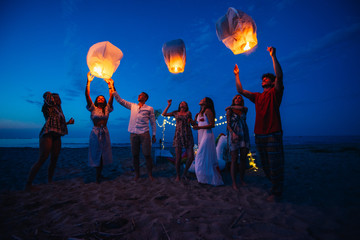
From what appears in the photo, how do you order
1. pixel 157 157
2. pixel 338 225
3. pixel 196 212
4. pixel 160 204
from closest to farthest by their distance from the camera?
pixel 338 225
pixel 196 212
pixel 160 204
pixel 157 157

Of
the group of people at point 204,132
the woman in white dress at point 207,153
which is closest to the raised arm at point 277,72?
the group of people at point 204,132

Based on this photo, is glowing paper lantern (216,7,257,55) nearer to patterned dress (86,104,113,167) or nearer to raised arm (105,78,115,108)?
raised arm (105,78,115,108)

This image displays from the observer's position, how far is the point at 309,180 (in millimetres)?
3715

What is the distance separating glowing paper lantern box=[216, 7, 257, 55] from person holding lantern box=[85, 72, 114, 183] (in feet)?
10.0

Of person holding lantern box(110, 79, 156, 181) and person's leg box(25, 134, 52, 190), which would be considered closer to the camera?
person's leg box(25, 134, 52, 190)

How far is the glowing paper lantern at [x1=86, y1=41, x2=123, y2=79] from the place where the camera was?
3279 millimetres

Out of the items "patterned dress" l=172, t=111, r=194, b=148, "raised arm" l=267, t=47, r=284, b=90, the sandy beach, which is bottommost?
the sandy beach

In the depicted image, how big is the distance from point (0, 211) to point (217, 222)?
316 centimetres

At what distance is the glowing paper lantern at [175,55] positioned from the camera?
3791mm

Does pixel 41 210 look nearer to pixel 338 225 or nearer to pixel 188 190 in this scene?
pixel 188 190

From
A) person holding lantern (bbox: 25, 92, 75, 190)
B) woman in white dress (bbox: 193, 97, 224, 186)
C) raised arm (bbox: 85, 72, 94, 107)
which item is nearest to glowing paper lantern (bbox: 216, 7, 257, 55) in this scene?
woman in white dress (bbox: 193, 97, 224, 186)

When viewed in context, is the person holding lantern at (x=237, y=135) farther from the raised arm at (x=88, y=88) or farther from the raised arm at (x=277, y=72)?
the raised arm at (x=88, y=88)

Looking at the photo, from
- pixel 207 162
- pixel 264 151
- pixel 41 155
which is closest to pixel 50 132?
pixel 41 155

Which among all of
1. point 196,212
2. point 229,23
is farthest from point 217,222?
point 229,23
